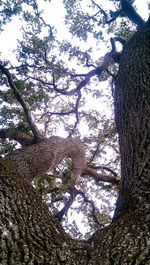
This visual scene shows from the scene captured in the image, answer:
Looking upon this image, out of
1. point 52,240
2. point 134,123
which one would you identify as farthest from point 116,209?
point 134,123

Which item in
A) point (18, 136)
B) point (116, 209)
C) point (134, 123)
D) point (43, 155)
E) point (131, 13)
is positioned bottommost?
point (116, 209)

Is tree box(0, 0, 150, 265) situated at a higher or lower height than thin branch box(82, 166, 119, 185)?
lower

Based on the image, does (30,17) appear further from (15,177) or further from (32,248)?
(32,248)

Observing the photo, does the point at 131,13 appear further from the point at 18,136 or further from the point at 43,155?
the point at 43,155

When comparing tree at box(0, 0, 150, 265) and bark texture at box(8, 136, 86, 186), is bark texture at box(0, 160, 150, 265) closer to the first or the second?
tree at box(0, 0, 150, 265)

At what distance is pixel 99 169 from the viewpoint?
9.20 meters

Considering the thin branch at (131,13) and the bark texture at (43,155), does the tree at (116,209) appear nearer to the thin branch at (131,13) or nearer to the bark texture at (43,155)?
the bark texture at (43,155)

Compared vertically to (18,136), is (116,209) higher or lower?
lower

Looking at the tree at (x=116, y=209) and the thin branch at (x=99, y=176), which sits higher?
the thin branch at (x=99, y=176)

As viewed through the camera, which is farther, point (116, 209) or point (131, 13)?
point (131, 13)

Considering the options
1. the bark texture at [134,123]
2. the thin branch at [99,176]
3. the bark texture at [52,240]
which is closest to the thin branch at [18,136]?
the bark texture at [134,123]

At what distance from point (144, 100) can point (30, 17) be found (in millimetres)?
6397

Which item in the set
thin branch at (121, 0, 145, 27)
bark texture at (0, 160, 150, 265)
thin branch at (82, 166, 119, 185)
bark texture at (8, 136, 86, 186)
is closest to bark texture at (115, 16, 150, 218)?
bark texture at (0, 160, 150, 265)

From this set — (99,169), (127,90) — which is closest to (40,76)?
(99,169)
